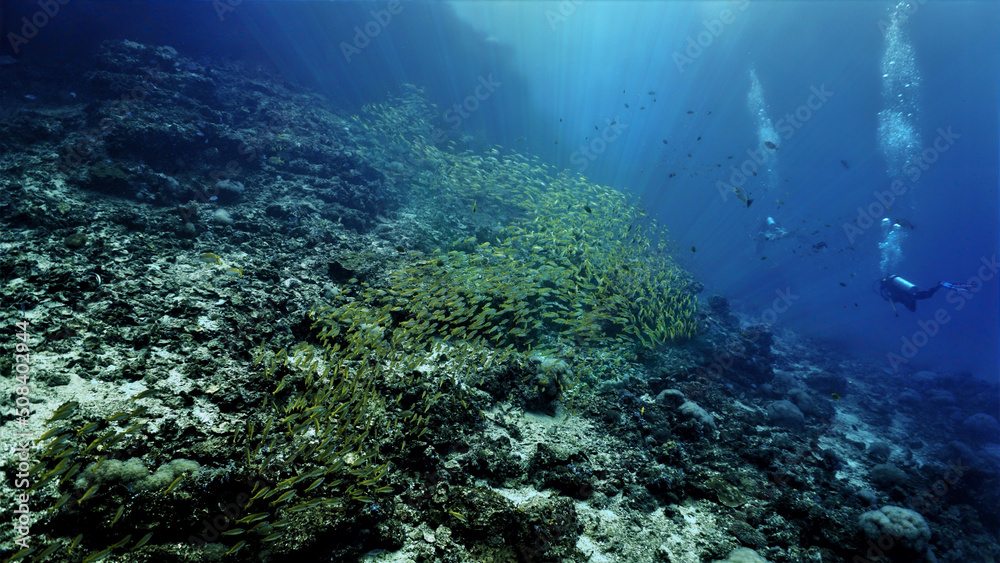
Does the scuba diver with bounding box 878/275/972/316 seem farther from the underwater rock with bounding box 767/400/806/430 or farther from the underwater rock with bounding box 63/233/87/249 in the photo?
the underwater rock with bounding box 63/233/87/249

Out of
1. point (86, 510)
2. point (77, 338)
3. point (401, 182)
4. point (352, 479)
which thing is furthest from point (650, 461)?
point (401, 182)

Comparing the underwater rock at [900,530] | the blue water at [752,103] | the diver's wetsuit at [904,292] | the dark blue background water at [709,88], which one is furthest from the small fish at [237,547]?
the diver's wetsuit at [904,292]

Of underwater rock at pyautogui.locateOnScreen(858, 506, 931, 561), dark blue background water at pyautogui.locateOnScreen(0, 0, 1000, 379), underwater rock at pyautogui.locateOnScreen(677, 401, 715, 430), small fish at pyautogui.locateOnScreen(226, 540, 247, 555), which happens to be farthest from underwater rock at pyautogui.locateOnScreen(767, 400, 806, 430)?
small fish at pyautogui.locateOnScreen(226, 540, 247, 555)

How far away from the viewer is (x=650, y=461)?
535 cm

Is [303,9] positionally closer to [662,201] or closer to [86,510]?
[86,510]

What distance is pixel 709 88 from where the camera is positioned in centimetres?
5222

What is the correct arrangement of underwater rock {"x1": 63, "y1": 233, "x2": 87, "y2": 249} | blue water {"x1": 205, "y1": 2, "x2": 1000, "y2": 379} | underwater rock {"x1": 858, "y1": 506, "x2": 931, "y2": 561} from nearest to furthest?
1. underwater rock {"x1": 858, "y1": 506, "x2": 931, "y2": 561}
2. underwater rock {"x1": 63, "y1": 233, "x2": 87, "y2": 249}
3. blue water {"x1": 205, "y1": 2, "x2": 1000, "y2": 379}

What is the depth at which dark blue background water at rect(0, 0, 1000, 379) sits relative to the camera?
24.0m

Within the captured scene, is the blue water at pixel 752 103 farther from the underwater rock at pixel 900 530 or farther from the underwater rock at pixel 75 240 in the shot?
the underwater rock at pixel 75 240

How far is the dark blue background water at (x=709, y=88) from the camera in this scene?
24.0 m

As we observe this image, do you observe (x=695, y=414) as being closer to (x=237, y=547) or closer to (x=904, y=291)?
(x=237, y=547)

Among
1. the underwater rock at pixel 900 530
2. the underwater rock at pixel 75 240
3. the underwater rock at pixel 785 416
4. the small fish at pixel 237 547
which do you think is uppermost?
the underwater rock at pixel 785 416

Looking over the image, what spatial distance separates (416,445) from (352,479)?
83 cm

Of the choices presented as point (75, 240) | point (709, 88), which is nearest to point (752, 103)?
point (709, 88)
